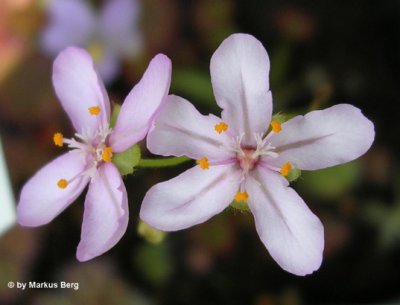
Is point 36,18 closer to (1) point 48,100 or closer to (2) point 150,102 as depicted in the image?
(1) point 48,100

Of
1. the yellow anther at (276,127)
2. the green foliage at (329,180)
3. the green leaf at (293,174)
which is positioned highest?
the yellow anther at (276,127)

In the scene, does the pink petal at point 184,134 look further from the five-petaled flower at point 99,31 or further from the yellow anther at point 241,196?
the five-petaled flower at point 99,31

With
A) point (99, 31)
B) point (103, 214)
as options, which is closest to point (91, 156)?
point (103, 214)

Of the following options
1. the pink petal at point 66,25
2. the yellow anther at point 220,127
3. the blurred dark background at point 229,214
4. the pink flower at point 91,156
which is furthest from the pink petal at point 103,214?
the pink petal at point 66,25

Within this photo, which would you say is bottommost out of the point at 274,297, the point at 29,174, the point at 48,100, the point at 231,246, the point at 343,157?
the point at 274,297

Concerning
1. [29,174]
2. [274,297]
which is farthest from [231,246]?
[29,174]

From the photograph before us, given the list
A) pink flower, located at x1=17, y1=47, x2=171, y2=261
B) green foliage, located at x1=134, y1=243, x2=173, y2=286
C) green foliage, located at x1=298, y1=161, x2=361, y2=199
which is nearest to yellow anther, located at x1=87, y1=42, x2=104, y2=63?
green foliage, located at x1=134, y1=243, x2=173, y2=286
